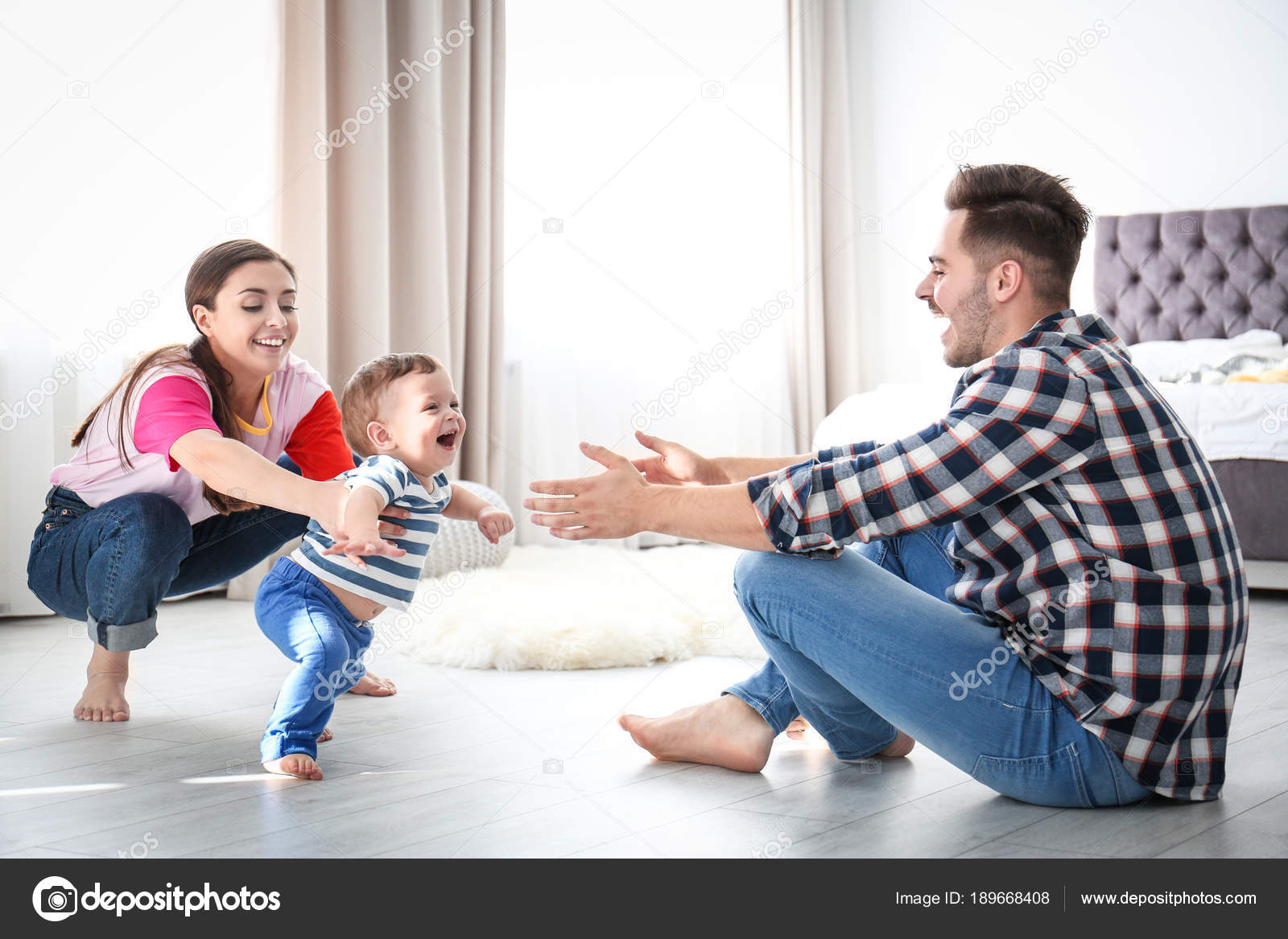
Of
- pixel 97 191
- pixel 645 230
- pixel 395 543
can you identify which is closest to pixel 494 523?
pixel 395 543

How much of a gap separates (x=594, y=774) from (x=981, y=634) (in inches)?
20.0

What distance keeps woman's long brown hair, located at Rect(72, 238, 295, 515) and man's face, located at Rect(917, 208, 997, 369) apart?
101 cm

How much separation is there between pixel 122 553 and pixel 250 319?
0.39 metres

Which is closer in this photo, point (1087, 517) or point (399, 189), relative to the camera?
point (1087, 517)

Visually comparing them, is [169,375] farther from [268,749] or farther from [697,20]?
[697,20]

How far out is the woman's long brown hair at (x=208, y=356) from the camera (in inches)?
63.1

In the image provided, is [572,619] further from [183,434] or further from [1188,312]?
[1188,312]

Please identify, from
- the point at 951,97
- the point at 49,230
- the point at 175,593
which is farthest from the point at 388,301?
the point at 951,97

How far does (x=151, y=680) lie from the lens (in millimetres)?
1896

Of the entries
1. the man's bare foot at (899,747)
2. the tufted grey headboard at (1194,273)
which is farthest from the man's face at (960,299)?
the tufted grey headboard at (1194,273)

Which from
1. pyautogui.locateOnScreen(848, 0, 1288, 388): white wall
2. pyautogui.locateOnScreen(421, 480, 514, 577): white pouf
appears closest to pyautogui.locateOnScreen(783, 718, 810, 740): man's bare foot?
pyautogui.locateOnScreen(421, 480, 514, 577): white pouf

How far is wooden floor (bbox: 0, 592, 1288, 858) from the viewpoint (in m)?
1.07

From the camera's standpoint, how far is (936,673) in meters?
1.08

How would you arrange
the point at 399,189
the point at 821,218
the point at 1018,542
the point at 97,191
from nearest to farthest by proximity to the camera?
the point at 1018,542 < the point at 97,191 < the point at 399,189 < the point at 821,218
